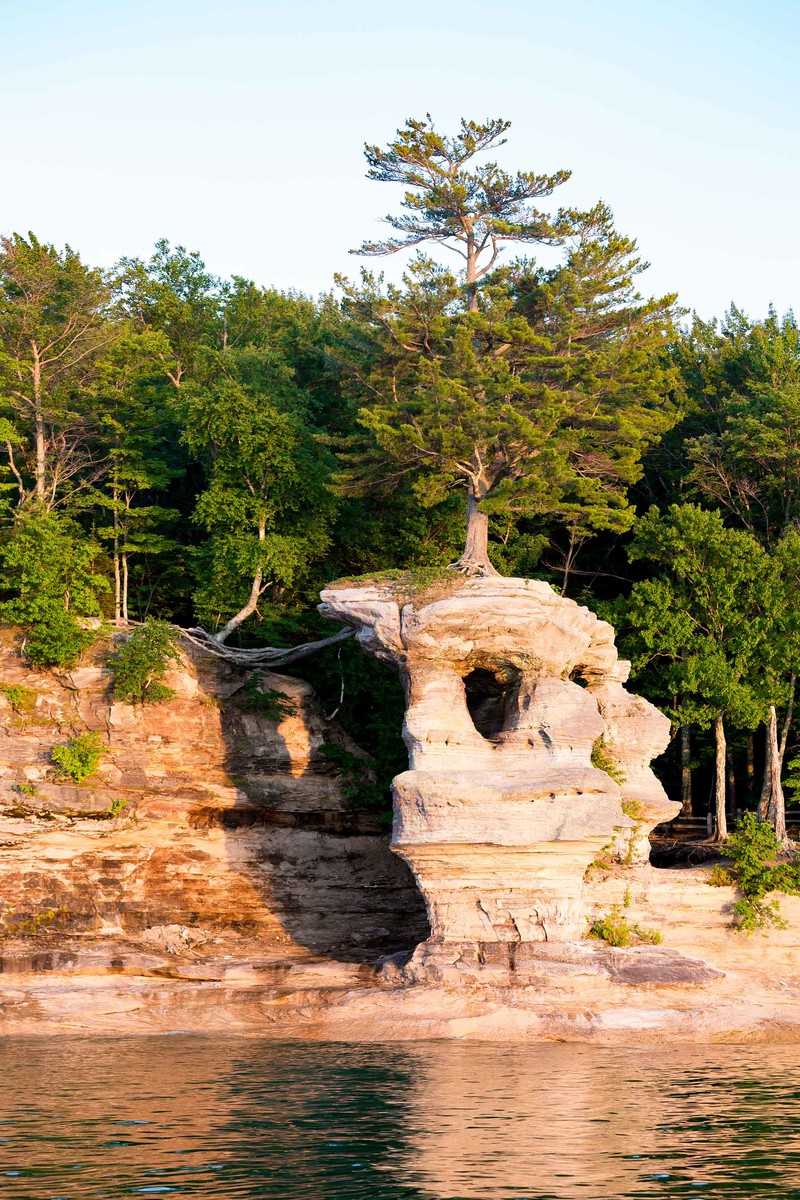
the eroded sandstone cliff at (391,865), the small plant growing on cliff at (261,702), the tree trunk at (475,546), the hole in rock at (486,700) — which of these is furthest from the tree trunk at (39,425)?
the hole in rock at (486,700)

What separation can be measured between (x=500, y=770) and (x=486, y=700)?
4948 millimetres

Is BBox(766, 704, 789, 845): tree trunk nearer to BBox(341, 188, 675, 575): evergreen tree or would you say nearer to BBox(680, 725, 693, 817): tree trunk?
BBox(680, 725, 693, 817): tree trunk

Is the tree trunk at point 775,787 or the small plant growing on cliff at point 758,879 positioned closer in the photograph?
the small plant growing on cliff at point 758,879

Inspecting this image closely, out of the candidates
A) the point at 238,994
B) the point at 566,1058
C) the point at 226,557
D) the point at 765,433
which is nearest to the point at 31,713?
the point at 226,557

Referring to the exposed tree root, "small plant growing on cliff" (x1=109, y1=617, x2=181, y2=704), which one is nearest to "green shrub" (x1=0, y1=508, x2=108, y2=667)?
"small plant growing on cliff" (x1=109, y1=617, x2=181, y2=704)

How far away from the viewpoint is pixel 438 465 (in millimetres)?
30797

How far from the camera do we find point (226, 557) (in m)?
34.7

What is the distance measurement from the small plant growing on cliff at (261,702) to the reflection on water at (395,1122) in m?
11.7

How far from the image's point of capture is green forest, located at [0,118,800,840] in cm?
3086

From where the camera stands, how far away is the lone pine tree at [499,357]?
29797 millimetres

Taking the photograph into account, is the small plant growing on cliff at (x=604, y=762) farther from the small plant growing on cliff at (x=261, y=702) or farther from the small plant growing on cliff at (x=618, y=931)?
the small plant growing on cliff at (x=261, y=702)

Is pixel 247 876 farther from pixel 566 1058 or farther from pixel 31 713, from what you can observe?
pixel 566 1058

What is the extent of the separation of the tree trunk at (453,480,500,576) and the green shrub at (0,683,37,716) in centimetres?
1146

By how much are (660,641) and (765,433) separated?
6.55 metres
